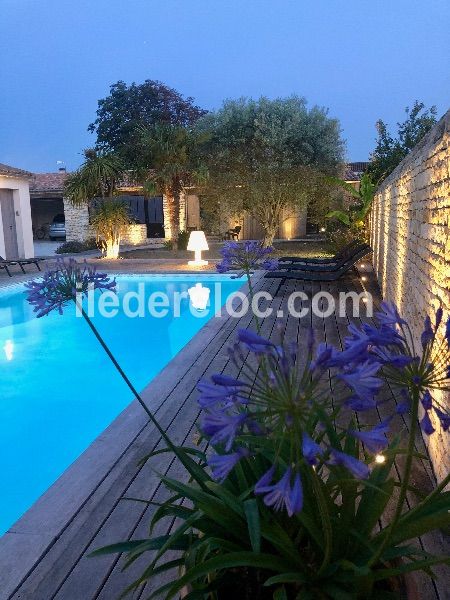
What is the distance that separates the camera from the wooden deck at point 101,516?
211 centimetres

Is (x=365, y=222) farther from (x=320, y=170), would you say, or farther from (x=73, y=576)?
(x=73, y=576)

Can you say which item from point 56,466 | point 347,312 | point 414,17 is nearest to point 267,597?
point 56,466

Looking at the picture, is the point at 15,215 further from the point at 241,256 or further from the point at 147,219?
the point at 241,256

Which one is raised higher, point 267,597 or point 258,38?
point 258,38

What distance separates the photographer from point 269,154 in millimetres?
17141

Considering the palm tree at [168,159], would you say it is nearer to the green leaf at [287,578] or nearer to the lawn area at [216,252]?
the lawn area at [216,252]

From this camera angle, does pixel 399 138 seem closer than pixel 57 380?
No

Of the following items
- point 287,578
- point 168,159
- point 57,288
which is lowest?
point 287,578

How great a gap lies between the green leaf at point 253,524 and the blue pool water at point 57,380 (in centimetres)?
341

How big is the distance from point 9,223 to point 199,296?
8.00m

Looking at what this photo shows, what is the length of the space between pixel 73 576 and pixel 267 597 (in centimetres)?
116

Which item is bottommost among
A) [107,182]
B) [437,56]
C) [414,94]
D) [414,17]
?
[107,182]

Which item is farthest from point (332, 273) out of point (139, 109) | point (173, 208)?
point (139, 109)

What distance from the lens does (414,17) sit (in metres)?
135
